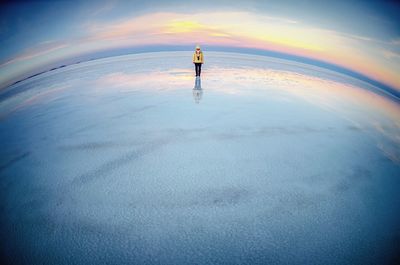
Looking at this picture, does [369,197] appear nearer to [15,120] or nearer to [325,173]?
[325,173]

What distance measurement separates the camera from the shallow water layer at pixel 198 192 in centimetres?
221

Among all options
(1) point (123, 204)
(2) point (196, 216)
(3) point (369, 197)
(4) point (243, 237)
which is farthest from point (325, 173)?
(1) point (123, 204)

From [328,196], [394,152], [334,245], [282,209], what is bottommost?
[334,245]

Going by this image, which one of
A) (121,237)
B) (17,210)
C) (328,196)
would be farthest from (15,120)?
(328,196)

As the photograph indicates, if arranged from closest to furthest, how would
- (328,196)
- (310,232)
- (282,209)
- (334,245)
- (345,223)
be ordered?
(334,245) < (310,232) < (345,223) < (282,209) < (328,196)

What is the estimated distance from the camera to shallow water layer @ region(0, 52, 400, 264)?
2.21 m

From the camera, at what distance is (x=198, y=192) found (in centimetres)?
307

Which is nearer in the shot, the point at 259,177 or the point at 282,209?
the point at 282,209

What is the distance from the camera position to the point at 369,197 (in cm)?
312

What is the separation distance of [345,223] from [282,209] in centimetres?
72

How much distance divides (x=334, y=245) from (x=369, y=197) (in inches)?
53.7

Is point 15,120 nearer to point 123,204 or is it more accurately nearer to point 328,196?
point 123,204

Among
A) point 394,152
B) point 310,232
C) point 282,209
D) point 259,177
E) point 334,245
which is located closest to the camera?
point 334,245

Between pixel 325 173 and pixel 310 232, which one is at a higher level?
pixel 325 173
